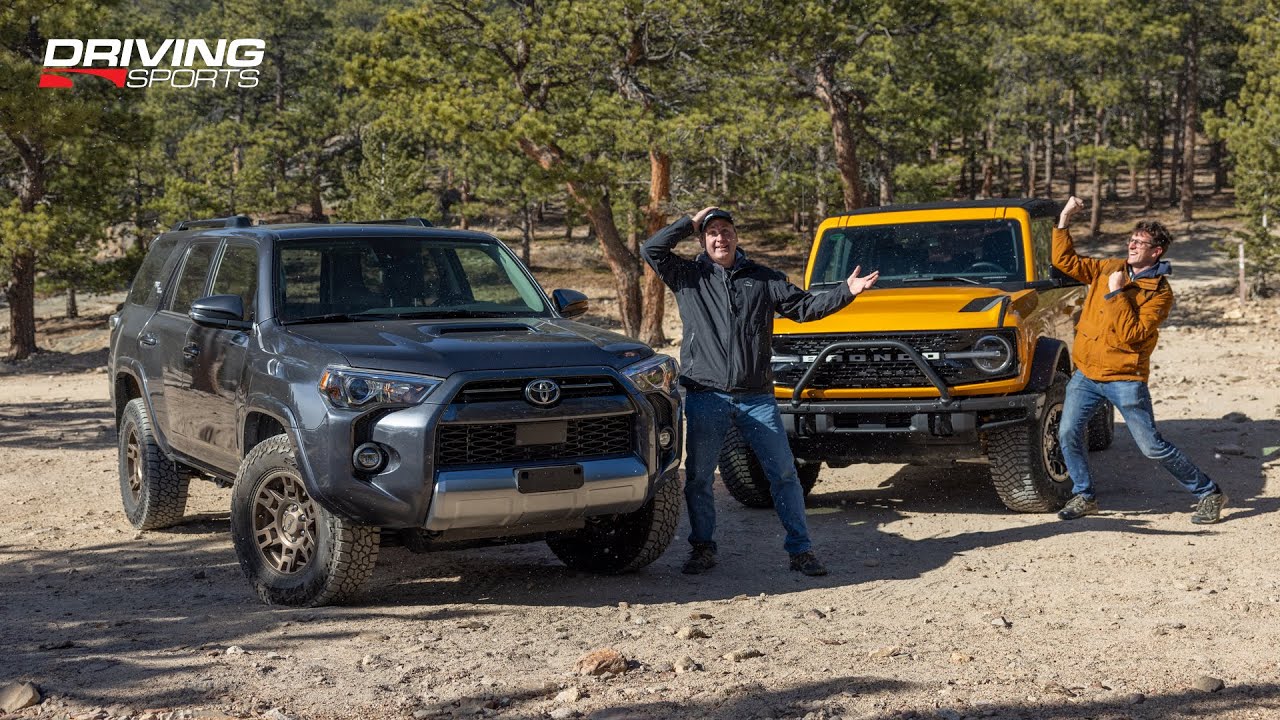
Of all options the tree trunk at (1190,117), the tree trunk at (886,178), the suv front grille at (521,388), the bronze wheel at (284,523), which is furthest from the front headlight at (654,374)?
the tree trunk at (1190,117)

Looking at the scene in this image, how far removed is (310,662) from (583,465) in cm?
151

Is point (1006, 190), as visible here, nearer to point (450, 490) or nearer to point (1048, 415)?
point (1048, 415)

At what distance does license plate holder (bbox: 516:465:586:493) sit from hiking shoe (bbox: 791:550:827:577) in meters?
1.76

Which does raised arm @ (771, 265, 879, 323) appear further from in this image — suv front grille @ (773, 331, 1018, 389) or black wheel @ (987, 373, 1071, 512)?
black wheel @ (987, 373, 1071, 512)

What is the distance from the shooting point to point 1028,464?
8695 mm

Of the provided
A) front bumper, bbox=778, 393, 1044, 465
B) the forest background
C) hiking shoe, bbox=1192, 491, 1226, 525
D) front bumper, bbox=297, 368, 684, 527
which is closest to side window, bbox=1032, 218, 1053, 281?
front bumper, bbox=778, 393, 1044, 465

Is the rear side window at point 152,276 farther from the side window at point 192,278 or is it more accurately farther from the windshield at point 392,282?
the windshield at point 392,282

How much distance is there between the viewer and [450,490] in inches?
230

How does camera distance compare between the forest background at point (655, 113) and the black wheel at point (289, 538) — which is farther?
the forest background at point (655, 113)

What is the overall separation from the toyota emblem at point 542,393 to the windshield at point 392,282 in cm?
113

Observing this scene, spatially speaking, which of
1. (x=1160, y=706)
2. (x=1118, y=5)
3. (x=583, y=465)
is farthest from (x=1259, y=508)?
(x=1118, y=5)

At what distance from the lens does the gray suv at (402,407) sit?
593 centimetres

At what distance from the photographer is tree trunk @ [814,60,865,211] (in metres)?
29.0

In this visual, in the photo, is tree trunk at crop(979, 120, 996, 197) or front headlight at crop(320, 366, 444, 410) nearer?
front headlight at crop(320, 366, 444, 410)
